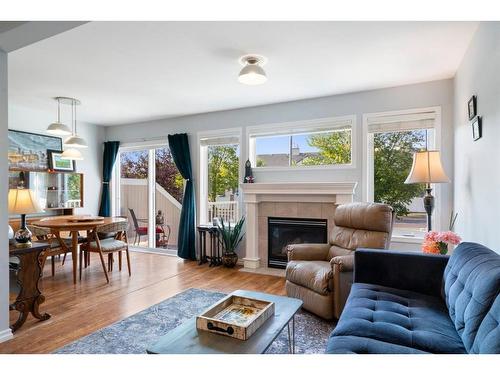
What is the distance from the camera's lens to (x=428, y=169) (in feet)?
9.62

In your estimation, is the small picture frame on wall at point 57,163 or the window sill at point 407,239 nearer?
the window sill at point 407,239

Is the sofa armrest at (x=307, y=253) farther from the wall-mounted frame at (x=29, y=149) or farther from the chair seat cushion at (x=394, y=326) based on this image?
the wall-mounted frame at (x=29, y=149)

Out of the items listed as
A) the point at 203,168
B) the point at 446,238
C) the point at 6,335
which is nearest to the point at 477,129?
the point at 446,238

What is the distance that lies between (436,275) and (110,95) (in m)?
4.18

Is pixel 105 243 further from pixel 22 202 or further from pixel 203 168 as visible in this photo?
pixel 203 168

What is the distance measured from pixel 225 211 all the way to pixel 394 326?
3.79 meters

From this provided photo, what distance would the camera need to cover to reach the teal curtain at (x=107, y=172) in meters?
6.08

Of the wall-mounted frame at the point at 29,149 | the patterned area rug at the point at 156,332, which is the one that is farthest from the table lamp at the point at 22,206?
the wall-mounted frame at the point at 29,149

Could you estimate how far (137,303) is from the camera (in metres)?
3.22

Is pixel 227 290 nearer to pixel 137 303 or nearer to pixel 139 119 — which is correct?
pixel 137 303

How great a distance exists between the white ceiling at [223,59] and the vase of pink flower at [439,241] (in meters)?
1.63

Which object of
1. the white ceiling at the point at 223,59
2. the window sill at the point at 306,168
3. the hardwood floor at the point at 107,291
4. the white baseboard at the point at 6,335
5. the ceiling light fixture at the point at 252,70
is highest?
the white ceiling at the point at 223,59
